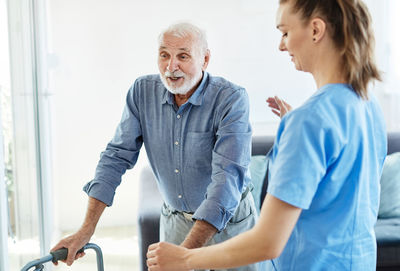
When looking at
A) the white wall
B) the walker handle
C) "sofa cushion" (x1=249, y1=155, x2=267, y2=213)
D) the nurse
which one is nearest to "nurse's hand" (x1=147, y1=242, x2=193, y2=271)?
the nurse

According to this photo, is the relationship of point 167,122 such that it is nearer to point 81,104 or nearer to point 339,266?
point 339,266

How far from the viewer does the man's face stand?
155 cm

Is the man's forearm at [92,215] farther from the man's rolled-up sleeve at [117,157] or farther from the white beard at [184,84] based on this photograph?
the white beard at [184,84]

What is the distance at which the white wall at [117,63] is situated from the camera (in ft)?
12.3

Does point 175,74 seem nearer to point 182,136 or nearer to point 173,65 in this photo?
point 173,65

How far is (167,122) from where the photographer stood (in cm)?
164

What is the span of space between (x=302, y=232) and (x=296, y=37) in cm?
41

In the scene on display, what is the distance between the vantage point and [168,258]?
1.04 meters

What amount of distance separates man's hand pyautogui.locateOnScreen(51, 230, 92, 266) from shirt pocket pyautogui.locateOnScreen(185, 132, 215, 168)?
1.38 feet

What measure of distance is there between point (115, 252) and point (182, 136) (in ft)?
7.35

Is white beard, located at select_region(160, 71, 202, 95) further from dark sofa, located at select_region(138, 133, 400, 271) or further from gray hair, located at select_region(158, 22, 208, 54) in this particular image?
dark sofa, located at select_region(138, 133, 400, 271)

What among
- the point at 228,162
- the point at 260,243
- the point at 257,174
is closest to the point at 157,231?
the point at 257,174

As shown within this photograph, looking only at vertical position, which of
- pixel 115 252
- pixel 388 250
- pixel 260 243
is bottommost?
pixel 115 252

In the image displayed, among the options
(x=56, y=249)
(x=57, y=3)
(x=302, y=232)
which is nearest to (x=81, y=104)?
(x=57, y=3)
